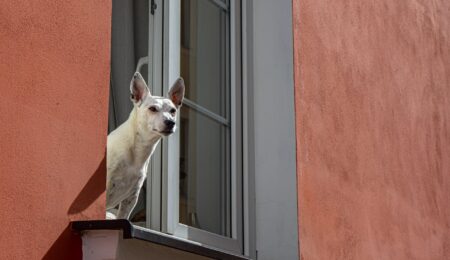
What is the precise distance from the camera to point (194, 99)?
588cm

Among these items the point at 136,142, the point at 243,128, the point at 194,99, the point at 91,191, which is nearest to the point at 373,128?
the point at 243,128

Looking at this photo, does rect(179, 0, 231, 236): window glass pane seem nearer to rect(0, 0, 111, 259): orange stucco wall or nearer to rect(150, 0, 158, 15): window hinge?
rect(150, 0, 158, 15): window hinge

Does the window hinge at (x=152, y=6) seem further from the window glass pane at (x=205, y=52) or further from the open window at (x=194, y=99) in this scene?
the window glass pane at (x=205, y=52)

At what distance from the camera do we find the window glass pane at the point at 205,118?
5758 millimetres

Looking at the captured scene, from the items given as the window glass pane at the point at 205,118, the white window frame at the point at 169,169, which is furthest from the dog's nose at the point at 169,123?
the window glass pane at the point at 205,118

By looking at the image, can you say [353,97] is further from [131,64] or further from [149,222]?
[149,222]

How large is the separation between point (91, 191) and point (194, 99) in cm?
178

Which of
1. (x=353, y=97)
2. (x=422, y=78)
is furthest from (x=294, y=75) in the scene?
(x=422, y=78)

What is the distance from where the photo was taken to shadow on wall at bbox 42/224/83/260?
3938mm

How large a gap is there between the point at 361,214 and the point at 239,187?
127 centimetres

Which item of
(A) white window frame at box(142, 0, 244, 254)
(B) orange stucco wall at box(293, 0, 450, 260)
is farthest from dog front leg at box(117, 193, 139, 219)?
(B) orange stucco wall at box(293, 0, 450, 260)

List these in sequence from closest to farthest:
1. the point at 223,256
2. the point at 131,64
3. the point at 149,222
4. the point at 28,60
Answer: the point at 28,60 → the point at 223,256 → the point at 149,222 → the point at 131,64

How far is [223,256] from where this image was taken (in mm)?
4754

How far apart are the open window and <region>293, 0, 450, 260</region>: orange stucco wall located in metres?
0.41
